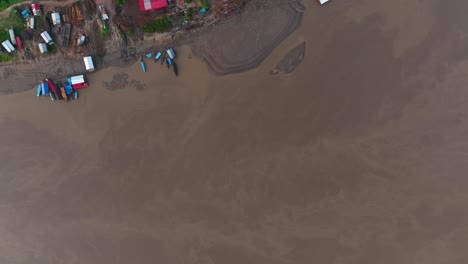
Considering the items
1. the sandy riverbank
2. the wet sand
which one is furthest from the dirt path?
the wet sand

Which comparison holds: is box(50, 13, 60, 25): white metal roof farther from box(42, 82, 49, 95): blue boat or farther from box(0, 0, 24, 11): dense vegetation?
box(42, 82, 49, 95): blue boat

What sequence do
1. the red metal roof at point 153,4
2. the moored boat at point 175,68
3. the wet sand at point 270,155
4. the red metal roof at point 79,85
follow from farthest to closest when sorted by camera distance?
the moored boat at point 175,68 < the red metal roof at point 79,85 < the wet sand at point 270,155 < the red metal roof at point 153,4

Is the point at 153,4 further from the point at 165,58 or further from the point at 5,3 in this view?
the point at 5,3

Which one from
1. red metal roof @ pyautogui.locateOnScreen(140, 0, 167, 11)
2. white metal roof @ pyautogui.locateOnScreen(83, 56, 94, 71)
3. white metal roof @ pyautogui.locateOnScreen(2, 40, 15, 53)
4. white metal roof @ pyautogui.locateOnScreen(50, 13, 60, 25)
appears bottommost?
white metal roof @ pyautogui.locateOnScreen(83, 56, 94, 71)

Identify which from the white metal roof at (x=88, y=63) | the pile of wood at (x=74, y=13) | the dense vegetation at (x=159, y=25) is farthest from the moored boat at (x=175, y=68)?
the pile of wood at (x=74, y=13)

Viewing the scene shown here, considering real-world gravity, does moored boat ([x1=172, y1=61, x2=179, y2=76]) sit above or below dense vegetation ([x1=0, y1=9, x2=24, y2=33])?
below

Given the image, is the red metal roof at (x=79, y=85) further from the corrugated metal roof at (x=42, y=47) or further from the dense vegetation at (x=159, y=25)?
the dense vegetation at (x=159, y=25)

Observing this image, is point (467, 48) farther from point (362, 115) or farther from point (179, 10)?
point (179, 10)

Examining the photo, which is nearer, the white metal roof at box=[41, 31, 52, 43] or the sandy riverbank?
the white metal roof at box=[41, 31, 52, 43]
